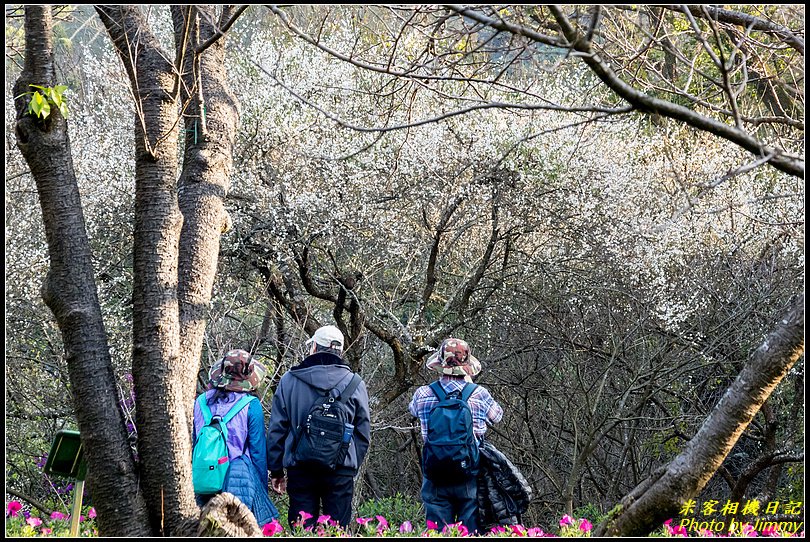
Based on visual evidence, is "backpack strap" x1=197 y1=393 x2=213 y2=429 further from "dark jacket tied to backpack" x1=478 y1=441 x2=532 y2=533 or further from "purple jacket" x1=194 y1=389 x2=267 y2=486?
"dark jacket tied to backpack" x1=478 y1=441 x2=532 y2=533

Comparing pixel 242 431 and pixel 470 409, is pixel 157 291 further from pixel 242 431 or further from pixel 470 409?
pixel 470 409

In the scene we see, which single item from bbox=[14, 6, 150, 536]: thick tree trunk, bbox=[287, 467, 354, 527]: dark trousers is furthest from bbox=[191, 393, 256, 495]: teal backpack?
bbox=[14, 6, 150, 536]: thick tree trunk

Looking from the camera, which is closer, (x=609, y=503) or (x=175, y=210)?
(x=175, y=210)

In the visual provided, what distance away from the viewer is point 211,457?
489 cm

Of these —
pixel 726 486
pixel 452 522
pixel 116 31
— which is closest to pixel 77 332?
pixel 116 31

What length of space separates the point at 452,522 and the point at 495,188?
150 inches

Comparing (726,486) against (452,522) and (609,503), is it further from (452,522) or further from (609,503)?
(452,522)

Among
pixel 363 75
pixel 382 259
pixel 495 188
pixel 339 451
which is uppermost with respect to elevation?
pixel 363 75

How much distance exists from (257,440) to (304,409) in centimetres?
34

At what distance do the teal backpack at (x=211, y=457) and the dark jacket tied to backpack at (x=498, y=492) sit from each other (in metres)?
1.63

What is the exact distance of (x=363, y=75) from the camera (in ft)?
30.4

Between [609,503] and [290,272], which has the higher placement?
[290,272]

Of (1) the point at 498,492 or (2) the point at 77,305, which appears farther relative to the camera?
(1) the point at 498,492

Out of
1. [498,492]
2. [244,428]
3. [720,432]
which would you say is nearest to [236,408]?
[244,428]
